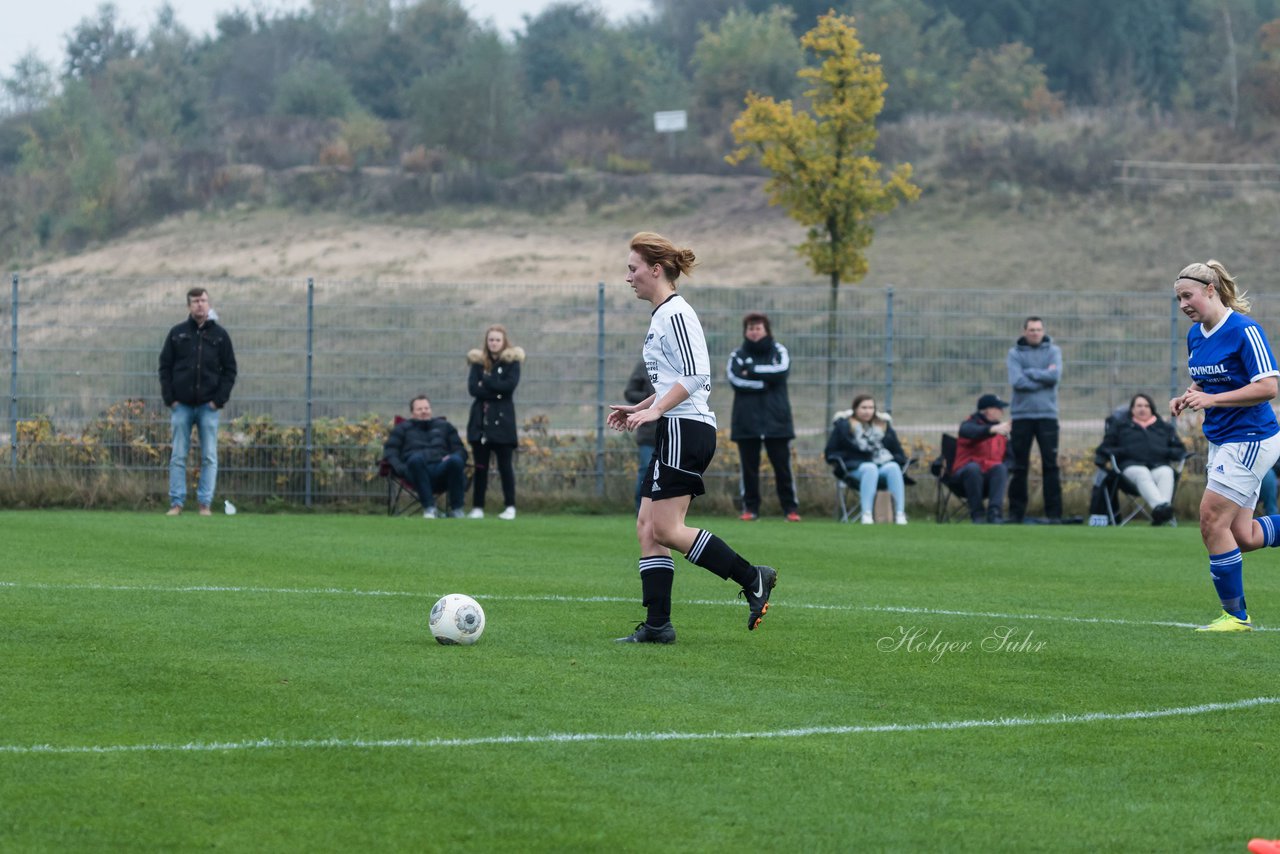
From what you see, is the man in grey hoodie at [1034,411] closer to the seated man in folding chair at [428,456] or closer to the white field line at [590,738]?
the seated man in folding chair at [428,456]

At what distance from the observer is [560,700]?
684 cm

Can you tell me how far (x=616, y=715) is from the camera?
655 cm

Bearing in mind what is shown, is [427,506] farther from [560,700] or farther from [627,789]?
[627,789]

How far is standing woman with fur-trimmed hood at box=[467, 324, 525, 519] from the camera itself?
731 inches

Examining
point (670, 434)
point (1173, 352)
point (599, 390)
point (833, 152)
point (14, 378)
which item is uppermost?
point (833, 152)

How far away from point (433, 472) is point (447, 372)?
10.2 feet

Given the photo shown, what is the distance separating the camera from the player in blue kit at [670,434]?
831cm

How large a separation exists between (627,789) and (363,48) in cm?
8527

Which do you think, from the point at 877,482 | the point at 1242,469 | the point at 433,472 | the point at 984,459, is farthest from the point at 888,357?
the point at 1242,469

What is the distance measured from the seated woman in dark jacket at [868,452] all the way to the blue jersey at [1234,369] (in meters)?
9.58

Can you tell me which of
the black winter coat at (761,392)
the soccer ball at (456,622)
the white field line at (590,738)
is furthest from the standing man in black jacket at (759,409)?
the white field line at (590,738)

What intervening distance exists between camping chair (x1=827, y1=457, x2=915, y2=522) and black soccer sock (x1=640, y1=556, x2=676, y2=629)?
1061cm

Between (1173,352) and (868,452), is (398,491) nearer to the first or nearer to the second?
(868,452)

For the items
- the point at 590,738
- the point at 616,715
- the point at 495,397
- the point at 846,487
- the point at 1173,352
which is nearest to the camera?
the point at 590,738
